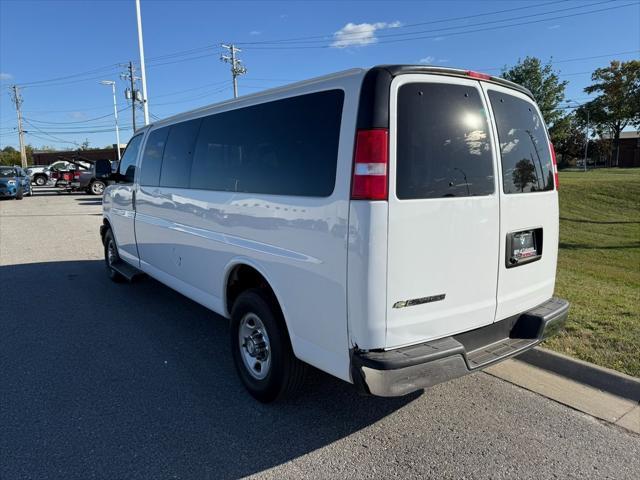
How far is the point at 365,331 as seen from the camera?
2590 mm

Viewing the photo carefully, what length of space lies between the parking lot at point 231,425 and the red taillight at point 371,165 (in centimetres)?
161

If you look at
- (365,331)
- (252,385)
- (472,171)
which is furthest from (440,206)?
(252,385)

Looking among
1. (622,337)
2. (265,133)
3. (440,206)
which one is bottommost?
(622,337)

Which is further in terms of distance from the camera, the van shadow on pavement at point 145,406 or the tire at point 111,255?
the tire at point 111,255

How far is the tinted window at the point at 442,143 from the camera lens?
266 cm

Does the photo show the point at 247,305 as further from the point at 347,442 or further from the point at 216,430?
the point at 347,442

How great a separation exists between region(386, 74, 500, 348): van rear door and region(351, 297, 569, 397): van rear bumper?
3.1 inches

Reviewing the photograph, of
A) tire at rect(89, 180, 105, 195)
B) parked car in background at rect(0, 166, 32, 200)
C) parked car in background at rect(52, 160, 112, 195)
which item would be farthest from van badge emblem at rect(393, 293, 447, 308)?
parked car in background at rect(0, 166, 32, 200)

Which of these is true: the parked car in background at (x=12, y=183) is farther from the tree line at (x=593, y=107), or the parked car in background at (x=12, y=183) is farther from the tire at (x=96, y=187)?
the tree line at (x=593, y=107)

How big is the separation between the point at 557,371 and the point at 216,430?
273 centimetres

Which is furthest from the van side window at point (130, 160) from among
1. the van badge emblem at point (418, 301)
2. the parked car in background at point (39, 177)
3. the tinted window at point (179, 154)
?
the parked car in background at point (39, 177)

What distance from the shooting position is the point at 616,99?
218 ft

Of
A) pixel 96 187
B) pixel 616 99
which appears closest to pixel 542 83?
pixel 616 99

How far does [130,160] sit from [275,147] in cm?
365
